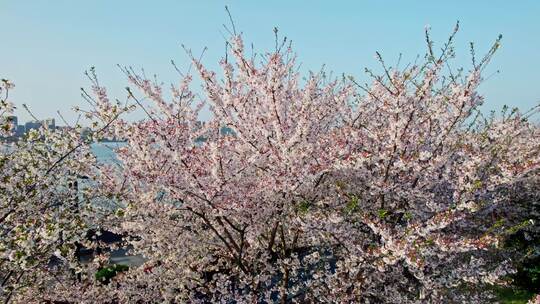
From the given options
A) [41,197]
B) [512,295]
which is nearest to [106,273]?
[41,197]

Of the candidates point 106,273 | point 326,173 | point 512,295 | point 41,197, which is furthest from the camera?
point 106,273

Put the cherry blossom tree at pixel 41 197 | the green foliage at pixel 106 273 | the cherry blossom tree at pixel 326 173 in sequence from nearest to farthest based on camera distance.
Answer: the cherry blossom tree at pixel 41 197 < the cherry blossom tree at pixel 326 173 < the green foliage at pixel 106 273

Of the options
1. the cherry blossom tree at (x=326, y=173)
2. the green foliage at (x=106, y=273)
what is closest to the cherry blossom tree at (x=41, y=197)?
the cherry blossom tree at (x=326, y=173)

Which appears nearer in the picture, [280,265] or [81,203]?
[81,203]

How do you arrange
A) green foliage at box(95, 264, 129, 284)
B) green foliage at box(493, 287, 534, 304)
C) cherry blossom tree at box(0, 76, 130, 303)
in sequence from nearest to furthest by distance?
1. cherry blossom tree at box(0, 76, 130, 303)
2. green foliage at box(493, 287, 534, 304)
3. green foliage at box(95, 264, 129, 284)

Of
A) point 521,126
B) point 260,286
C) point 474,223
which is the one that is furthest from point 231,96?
point 521,126

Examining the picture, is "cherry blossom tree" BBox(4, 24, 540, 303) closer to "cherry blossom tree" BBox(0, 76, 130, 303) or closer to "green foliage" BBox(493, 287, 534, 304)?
"cherry blossom tree" BBox(0, 76, 130, 303)

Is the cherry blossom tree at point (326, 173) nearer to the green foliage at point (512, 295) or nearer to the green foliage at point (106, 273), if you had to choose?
the green foliage at point (512, 295)

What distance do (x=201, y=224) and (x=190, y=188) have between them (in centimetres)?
235

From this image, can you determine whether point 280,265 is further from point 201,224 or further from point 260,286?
point 201,224

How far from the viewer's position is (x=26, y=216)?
689 centimetres

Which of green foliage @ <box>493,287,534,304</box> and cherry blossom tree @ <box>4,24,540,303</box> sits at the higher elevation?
cherry blossom tree @ <box>4,24,540,303</box>

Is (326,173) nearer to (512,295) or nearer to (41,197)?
(41,197)

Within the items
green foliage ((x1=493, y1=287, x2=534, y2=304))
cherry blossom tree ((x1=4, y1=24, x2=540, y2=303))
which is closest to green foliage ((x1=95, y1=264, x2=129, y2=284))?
cherry blossom tree ((x1=4, y1=24, x2=540, y2=303))
